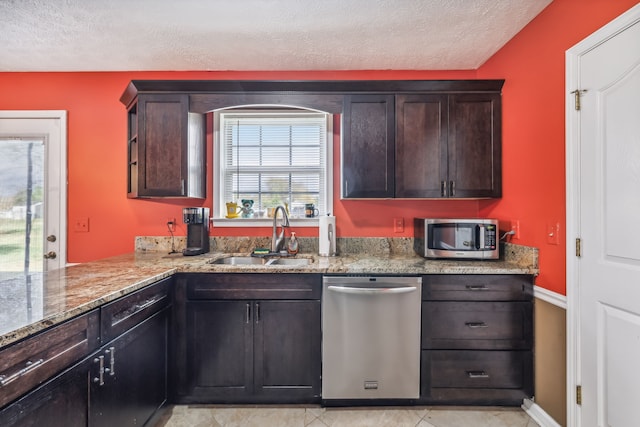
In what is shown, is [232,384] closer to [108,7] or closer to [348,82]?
[348,82]

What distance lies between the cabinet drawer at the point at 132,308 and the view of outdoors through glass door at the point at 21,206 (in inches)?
63.9

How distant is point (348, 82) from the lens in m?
2.33

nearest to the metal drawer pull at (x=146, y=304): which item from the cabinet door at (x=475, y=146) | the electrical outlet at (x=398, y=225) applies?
the electrical outlet at (x=398, y=225)

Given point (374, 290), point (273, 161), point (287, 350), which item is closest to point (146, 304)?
point (287, 350)

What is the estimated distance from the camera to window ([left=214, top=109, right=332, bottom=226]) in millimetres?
2764

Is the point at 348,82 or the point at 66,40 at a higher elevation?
Answer: the point at 66,40

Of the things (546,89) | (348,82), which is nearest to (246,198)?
(348,82)

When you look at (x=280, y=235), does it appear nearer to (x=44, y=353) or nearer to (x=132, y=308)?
(x=132, y=308)

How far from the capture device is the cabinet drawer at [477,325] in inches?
77.4

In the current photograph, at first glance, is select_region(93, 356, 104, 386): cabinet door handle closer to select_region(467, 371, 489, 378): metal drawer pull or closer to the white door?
select_region(467, 371, 489, 378): metal drawer pull

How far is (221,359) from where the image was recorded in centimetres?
199

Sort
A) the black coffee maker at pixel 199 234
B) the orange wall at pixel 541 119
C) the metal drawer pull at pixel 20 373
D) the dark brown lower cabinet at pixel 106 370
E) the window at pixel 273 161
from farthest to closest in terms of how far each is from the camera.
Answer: the window at pixel 273 161 → the black coffee maker at pixel 199 234 → the orange wall at pixel 541 119 → the dark brown lower cabinet at pixel 106 370 → the metal drawer pull at pixel 20 373

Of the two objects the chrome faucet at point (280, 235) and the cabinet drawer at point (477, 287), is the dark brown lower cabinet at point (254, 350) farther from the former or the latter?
the cabinet drawer at point (477, 287)

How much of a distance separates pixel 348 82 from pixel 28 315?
7.34 ft
